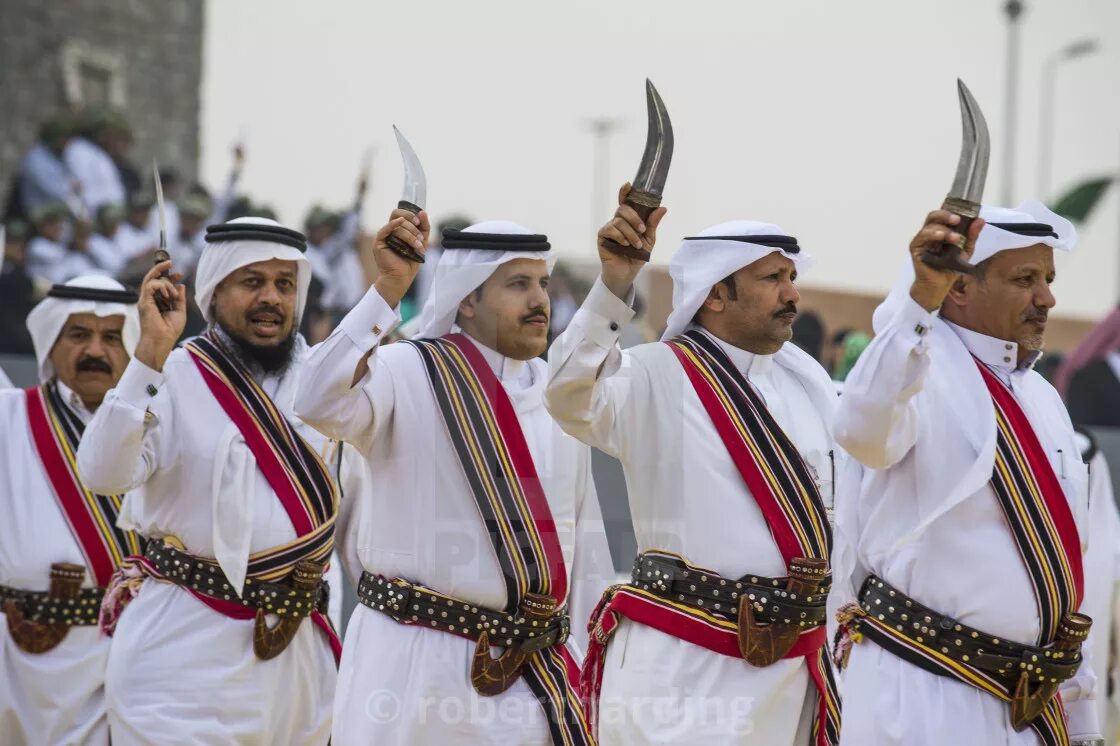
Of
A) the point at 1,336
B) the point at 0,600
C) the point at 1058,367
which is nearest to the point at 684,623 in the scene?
the point at 0,600

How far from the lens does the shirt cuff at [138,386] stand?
18.7ft

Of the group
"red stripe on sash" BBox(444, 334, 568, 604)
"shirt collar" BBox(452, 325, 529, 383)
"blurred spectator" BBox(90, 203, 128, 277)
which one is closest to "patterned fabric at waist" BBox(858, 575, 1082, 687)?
"red stripe on sash" BBox(444, 334, 568, 604)

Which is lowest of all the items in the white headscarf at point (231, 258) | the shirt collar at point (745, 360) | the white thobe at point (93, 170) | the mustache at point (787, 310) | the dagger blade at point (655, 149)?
the shirt collar at point (745, 360)

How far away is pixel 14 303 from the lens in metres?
12.4

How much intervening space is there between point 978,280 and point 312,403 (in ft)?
6.57

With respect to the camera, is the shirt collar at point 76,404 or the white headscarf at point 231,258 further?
the shirt collar at point 76,404

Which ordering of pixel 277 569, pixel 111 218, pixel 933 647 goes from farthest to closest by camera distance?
pixel 111 218
pixel 277 569
pixel 933 647

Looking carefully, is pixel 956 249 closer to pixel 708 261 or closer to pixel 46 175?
pixel 708 261

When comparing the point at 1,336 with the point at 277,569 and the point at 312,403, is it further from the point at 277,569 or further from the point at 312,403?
the point at 312,403

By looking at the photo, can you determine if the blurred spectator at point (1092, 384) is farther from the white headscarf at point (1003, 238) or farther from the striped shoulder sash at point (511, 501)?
the striped shoulder sash at point (511, 501)

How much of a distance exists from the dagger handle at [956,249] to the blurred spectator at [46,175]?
12.7 metres

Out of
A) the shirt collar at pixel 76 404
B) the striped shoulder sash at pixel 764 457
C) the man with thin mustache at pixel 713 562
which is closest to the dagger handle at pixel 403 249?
the man with thin mustache at pixel 713 562

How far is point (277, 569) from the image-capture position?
604 centimetres

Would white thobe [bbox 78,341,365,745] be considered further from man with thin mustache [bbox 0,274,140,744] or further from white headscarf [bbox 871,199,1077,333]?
white headscarf [bbox 871,199,1077,333]
